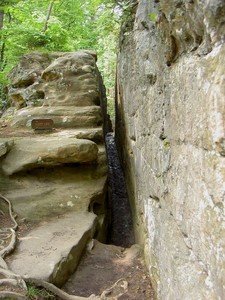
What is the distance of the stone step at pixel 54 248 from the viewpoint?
4.54m

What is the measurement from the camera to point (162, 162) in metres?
4.00

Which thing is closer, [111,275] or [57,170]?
[111,275]

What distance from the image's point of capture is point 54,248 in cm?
517

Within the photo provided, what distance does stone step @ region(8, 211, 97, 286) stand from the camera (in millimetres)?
4536

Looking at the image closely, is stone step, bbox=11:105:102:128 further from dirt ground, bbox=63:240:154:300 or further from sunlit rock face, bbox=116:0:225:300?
sunlit rock face, bbox=116:0:225:300

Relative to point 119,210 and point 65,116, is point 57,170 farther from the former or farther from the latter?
point 119,210

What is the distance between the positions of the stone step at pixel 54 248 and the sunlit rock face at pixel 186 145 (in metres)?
1.40

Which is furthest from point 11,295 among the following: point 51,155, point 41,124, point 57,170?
point 41,124

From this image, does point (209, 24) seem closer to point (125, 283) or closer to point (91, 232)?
point (125, 283)

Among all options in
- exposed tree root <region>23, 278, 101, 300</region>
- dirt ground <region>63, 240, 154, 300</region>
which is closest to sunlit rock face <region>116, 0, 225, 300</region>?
dirt ground <region>63, 240, 154, 300</region>

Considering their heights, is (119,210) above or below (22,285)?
below

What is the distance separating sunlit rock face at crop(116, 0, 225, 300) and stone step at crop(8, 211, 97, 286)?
4.58 ft

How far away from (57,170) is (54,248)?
8.81 ft

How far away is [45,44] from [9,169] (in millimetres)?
7889
